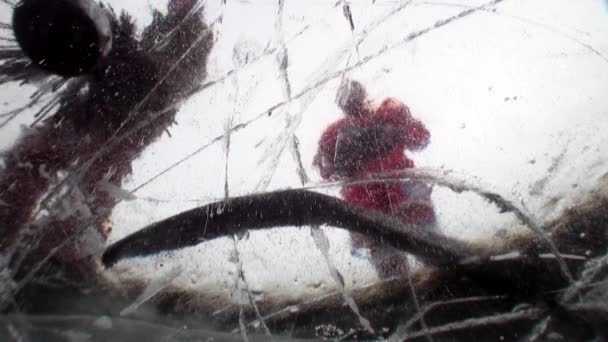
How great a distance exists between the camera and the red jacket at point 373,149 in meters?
1.04

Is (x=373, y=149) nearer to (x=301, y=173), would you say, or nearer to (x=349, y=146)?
(x=349, y=146)

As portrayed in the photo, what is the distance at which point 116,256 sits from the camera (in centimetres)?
120

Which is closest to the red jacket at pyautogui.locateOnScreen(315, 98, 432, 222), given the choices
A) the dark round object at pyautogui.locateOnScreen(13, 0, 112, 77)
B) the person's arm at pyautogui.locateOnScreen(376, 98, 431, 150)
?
the person's arm at pyautogui.locateOnScreen(376, 98, 431, 150)

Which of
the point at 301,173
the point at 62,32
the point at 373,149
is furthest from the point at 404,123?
the point at 62,32

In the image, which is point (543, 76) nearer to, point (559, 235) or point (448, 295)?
point (559, 235)

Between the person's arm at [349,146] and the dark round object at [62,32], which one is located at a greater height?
the dark round object at [62,32]

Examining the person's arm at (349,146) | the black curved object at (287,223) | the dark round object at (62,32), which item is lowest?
the black curved object at (287,223)

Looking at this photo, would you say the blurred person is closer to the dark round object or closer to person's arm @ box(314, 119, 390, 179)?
person's arm @ box(314, 119, 390, 179)

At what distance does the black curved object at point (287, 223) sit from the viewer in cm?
110

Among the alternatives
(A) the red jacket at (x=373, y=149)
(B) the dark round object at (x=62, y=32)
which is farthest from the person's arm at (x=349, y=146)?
(B) the dark round object at (x=62, y=32)

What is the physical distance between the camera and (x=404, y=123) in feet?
3.43

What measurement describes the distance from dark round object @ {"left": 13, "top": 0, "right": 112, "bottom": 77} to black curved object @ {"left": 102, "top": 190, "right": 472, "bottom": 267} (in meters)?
0.55

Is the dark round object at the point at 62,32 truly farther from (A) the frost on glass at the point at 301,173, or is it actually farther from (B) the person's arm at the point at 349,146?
(B) the person's arm at the point at 349,146

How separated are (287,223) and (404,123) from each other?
0.46m
